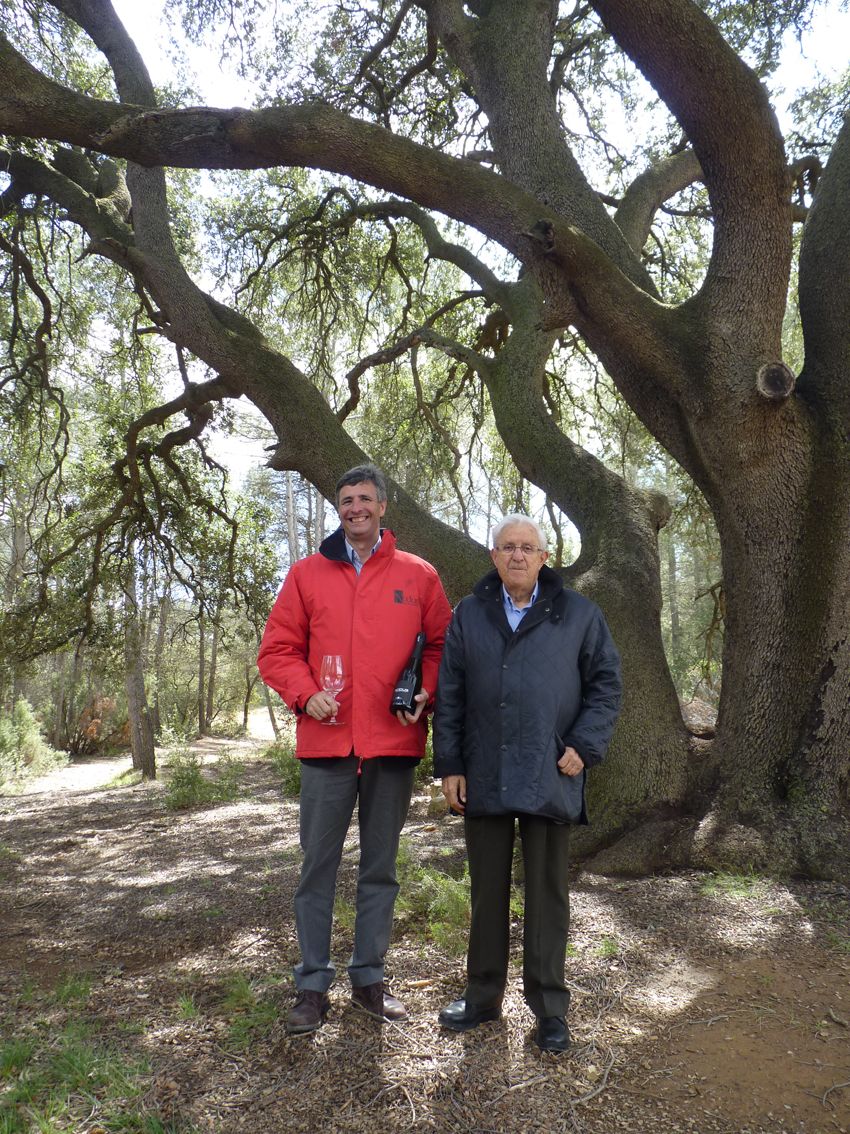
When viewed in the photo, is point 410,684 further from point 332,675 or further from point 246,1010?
point 246,1010

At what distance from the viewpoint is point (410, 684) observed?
3.01 metres

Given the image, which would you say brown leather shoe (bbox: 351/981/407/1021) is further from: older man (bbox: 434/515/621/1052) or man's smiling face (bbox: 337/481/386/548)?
man's smiling face (bbox: 337/481/386/548)

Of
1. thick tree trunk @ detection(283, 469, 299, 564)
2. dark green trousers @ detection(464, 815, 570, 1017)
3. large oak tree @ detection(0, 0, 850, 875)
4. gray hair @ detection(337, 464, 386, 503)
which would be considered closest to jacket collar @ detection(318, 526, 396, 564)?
gray hair @ detection(337, 464, 386, 503)

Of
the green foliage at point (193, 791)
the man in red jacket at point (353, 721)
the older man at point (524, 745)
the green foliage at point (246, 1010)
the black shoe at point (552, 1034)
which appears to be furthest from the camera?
the green foliage at point (193, 791)

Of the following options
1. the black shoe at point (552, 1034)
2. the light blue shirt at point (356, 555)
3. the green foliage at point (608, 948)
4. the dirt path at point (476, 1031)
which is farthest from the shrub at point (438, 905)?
the light blue shirt at point (356, 555)

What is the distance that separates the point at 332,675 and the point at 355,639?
0.17m

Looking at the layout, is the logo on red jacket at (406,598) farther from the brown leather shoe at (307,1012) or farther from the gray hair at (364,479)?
the brown leather shoe at (307,1012)

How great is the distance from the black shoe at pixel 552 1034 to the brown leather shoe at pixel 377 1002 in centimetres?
53

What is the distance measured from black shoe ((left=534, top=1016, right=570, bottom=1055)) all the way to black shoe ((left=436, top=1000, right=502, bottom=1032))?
194 mm

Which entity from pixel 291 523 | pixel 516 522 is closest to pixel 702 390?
pixel 516 522

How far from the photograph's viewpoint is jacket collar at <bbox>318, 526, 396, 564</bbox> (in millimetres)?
3229

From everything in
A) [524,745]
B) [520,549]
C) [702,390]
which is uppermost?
[702,390]

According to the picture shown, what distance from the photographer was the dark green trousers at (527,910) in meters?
2.79

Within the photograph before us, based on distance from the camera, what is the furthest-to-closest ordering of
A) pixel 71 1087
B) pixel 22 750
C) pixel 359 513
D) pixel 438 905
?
pixel 22 750
pixel 438 905
pixel 359 513
pixel 71 1087
